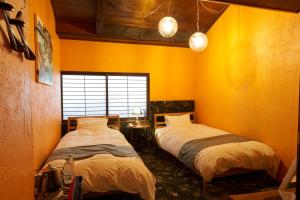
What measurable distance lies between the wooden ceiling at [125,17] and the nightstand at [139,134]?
6.03 ft

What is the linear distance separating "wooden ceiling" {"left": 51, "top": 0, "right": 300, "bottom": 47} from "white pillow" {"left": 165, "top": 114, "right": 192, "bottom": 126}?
5.47 ft

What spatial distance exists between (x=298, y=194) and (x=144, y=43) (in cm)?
394

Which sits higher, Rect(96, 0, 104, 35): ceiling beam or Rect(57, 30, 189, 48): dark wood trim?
Rect(96, 0, 104, 35): ceiling beam

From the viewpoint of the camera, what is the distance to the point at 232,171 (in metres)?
2.71

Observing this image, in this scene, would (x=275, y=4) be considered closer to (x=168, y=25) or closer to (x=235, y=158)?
(x=168, y=25)

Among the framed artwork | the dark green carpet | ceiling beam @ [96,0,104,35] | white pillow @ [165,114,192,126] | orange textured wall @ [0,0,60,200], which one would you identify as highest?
ceiling beam @ [96,0,104,35]

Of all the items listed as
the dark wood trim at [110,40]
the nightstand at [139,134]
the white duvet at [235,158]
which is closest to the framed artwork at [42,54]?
the dark wood trim at [110,40]

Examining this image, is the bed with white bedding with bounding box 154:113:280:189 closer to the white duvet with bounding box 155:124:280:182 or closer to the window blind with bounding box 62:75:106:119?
the white duvet with bounding box 155:124:280:182

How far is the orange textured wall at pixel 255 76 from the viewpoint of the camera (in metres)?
2.65

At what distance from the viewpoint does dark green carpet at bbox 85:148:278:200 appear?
249cm

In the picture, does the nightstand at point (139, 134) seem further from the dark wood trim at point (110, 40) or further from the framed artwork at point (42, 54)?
the framed artwork at point (42, 54)

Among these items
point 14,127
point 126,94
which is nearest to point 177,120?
point 126,94

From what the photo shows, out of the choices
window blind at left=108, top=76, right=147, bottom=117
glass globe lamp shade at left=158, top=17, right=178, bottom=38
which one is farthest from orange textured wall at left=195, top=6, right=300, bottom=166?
window blind at left=108, top=76, right=147, bottom=117

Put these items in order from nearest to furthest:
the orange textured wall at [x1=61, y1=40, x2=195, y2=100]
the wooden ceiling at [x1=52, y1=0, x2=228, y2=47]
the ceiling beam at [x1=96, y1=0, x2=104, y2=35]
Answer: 1. the ceiling beam at [x1=96, y1=0, x2=104, y2=35]
2. the wooden ceiling at [x1=52, y1=0, x2=228, y2=47]
3. the orange textured wall at [x1=61, y1=40, x2=195, y2=100]
